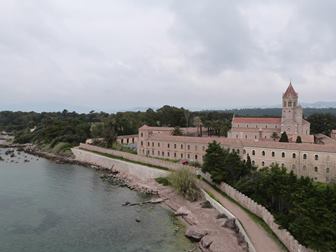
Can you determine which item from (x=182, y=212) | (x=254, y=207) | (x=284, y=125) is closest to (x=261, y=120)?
(x=284, y=125)

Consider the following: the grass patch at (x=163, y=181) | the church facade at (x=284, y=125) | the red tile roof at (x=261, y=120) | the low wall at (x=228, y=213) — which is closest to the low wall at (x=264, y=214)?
the low wall at (x=228, y=213)

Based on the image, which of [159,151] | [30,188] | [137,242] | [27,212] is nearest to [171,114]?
[159,151]

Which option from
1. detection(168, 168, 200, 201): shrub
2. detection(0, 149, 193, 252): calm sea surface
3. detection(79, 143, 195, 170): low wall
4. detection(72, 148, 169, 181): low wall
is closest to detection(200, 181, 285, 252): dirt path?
detection(168, 168, 200, 201): shrub

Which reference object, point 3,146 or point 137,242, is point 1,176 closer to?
point 137,242

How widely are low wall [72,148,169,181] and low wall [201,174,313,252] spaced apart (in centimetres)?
1017

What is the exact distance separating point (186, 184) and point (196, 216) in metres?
6.79

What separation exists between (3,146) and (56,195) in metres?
64.8

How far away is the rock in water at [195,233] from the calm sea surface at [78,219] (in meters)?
0.60

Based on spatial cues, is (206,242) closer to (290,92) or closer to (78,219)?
(78,219)

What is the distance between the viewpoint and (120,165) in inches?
2411

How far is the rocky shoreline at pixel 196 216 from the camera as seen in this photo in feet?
96.2

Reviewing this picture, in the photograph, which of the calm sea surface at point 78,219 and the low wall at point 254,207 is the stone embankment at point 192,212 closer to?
the calm sea surface at point 78,219

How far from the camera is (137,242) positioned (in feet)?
102

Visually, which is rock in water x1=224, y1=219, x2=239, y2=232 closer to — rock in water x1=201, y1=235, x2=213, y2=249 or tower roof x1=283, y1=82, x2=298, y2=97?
rock in water x1=201, y1=235, x2=213, y2=249
